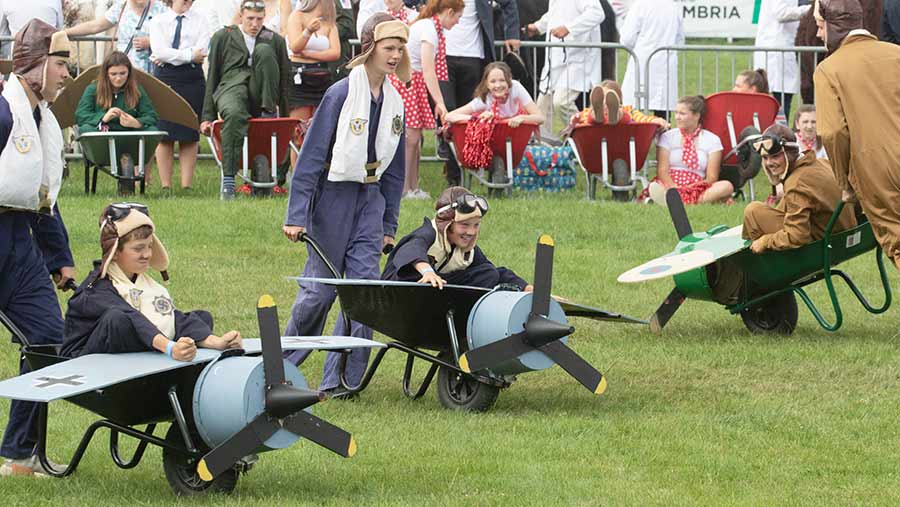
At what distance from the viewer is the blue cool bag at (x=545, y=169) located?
54.6ft

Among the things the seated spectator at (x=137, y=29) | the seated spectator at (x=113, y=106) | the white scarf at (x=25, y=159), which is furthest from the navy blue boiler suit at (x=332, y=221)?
the seated spectator at (x=137, y=29)

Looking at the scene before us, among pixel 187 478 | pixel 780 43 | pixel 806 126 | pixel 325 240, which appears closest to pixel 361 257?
pixel 325 240

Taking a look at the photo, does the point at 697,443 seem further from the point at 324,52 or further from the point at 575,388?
the point at 324,52

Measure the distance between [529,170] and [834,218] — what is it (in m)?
6.44

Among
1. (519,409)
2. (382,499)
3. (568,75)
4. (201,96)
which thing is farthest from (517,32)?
(382,499)

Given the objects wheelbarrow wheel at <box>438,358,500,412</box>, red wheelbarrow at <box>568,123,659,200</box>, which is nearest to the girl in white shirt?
red wheelbarrow at <box>568,123,659,200</box>

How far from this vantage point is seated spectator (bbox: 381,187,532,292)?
358 inches

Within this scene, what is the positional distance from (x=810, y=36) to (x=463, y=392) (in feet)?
33.0

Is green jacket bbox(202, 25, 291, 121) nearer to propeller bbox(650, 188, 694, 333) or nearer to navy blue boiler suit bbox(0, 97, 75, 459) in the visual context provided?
propeller bbox(650, 188, 694, 333)

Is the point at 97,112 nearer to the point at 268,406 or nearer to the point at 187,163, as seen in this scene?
the point at 187,163

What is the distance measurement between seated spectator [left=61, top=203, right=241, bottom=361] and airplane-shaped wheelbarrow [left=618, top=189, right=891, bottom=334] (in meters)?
4.25

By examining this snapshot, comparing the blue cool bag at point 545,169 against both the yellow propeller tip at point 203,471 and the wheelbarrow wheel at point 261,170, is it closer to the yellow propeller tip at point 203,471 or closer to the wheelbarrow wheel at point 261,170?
the wheelbarrow wheel at point 261,170

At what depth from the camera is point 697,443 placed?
8172 millimetres

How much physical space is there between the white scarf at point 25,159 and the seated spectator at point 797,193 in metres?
4.66
